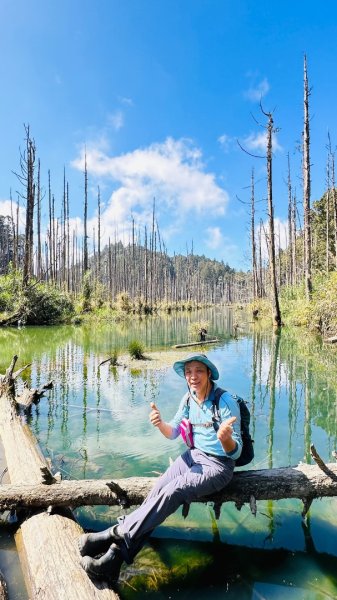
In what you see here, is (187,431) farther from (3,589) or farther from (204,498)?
(3,589)

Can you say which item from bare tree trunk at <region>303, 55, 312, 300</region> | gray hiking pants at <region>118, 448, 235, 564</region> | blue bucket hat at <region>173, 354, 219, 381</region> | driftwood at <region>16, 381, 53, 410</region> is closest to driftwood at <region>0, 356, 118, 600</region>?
gray hiking pants at <region>118, 448, 235, 564</region>

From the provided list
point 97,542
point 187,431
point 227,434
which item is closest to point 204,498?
point 187,431

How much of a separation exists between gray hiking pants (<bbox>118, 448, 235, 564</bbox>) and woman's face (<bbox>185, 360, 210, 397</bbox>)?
0.47 metres

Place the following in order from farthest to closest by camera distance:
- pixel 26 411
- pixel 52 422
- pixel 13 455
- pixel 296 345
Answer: pixel 296 345, pixel 26 411, pixel 52 422, pixel 13 455

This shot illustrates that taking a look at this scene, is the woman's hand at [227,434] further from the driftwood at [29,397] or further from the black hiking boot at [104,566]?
the driftwood at [29,397]

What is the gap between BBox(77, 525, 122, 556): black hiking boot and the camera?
2395mm

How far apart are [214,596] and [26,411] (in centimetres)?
457

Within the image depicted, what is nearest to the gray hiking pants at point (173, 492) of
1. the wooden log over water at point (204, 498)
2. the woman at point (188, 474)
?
the woman at point (188, 474)

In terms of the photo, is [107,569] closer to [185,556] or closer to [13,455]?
[185,556]

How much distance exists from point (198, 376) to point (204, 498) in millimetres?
893

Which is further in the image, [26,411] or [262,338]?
[262,338]

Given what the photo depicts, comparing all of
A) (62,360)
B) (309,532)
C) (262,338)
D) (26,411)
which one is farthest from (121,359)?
(309,532)

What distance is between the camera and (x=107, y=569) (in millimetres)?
2252

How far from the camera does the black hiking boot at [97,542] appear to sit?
7.86ft
